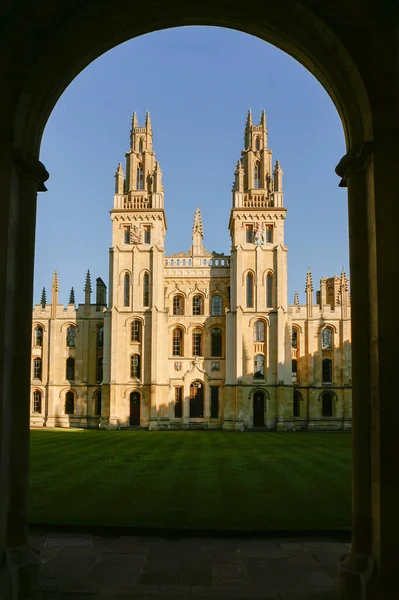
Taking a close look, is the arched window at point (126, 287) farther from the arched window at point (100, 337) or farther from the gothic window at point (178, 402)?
the gothic window at point (178, 402)

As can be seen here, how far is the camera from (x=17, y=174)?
263 inches

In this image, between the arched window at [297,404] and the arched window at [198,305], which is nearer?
the arched window at [198,305]

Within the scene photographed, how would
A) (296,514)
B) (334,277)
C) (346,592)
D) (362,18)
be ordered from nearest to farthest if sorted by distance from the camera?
1. (346,592)
2. (362,18)
3. (296,514)
4. (334,277)

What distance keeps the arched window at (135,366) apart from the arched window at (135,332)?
1.43 m

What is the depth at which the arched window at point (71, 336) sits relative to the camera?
57.6 metres

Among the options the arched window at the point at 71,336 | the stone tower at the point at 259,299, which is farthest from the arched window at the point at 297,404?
the arched window at the point at 71,336

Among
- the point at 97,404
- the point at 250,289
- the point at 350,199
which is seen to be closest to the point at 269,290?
the point at 250,289

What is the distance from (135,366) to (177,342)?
176 inches

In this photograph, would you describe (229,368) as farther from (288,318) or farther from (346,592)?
(346,592)

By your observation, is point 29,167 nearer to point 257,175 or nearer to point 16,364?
point 16,364

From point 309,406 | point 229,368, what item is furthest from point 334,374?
point 229,368

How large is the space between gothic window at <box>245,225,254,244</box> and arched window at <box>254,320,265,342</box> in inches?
292

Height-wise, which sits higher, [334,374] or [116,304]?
[116,304]

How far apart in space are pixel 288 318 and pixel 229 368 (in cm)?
786
